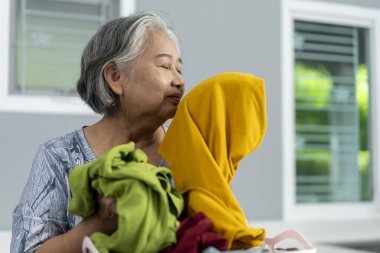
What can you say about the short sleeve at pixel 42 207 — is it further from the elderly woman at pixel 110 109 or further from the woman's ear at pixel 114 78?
the woman's ear at pixel 114 78

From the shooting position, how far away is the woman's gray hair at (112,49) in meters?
1.01

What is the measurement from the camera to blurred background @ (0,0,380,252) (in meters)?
2.54

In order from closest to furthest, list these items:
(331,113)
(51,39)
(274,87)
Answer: (51,39) → (274,87) → (331,113)

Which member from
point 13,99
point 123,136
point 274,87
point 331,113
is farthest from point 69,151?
point 331,113

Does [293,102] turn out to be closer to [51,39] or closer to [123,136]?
[51,39]

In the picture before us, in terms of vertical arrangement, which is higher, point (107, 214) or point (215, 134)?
point (215, 134)

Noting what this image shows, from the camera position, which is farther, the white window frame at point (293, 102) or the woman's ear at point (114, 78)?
the white window frame at point (293, 102)

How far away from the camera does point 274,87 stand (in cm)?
302

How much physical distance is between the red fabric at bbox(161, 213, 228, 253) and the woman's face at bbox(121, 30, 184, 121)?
299 mm

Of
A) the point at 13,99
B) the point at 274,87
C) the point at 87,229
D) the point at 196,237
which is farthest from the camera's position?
the point at 274,87

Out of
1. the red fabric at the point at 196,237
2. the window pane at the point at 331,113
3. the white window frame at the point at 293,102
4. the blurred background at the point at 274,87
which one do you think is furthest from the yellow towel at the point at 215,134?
the window pane at the point at 331,113

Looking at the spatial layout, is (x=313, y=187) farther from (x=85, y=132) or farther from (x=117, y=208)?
(x=117, y=208)

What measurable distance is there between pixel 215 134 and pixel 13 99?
1834 millimetres

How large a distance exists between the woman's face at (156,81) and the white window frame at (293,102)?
2.09 meters
